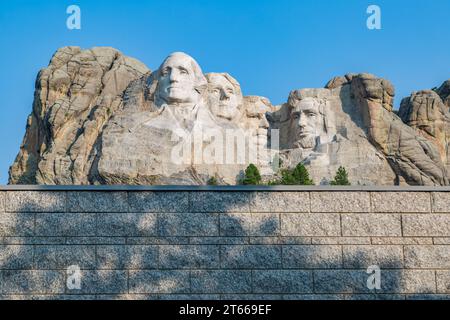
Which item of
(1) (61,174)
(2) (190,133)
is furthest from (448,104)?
(1) (61,174)

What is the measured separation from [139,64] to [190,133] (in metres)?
4.14

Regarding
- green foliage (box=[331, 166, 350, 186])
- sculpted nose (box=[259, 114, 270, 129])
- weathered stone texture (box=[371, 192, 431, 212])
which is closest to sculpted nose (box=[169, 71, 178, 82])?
sculpted nose (box=[259, 114, 270, 129])

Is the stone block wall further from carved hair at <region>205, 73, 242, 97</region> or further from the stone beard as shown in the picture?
carved hair at <region>205, 73, 242, 97</region>

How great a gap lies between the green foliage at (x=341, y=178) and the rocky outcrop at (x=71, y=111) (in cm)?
489

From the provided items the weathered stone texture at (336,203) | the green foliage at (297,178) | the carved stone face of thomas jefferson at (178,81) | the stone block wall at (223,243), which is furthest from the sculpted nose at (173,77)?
the weathered stone texture at (336,203)

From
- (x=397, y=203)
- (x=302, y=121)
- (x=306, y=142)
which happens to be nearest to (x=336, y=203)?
(x=397, y=203)

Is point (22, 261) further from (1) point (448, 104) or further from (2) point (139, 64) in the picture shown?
(1) point (448, 104)

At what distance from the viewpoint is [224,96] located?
842 inches

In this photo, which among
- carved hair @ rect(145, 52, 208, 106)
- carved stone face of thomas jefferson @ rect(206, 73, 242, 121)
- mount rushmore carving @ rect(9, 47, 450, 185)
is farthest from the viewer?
carved stone face of thomas jefferson @ rect(206, 73, 242, 121)

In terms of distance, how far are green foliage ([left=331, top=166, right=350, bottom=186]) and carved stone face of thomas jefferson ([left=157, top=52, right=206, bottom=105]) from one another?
3.72m

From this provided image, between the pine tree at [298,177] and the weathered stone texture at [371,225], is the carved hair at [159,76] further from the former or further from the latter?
the weathered stone texture at [371,225]

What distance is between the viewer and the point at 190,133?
64.9 feet

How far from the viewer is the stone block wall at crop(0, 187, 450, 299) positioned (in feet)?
31.9

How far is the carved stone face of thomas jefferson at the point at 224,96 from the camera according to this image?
21.2 m
